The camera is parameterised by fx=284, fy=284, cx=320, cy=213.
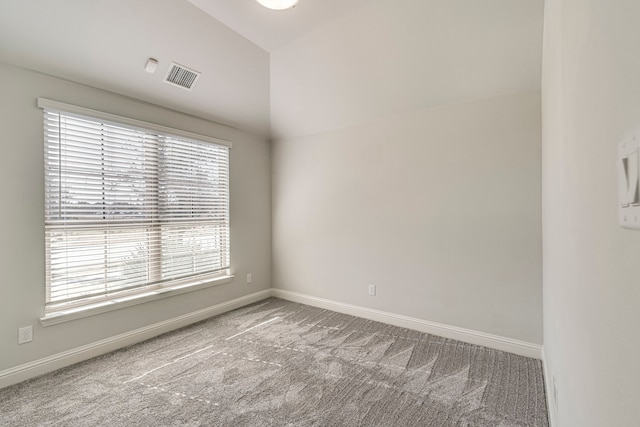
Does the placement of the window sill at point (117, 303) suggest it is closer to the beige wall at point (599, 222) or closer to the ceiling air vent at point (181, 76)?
the ceiling air vent at point (181, 76)

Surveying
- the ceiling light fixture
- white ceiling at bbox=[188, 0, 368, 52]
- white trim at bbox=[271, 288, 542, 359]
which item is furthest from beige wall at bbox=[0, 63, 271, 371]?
white trim at bbox=[271, 288, 542, 359]

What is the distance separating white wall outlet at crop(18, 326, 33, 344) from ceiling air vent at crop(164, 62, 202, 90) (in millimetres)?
2379

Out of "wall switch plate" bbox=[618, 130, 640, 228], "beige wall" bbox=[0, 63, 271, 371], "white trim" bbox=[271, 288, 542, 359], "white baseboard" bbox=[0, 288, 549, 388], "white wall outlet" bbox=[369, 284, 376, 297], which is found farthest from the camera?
"white wall outlet" bbox=[369, 284, 376, 297]

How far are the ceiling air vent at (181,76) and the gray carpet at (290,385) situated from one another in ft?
8.45

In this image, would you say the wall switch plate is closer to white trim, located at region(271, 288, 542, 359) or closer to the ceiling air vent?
white trim, located at region(271, 288, 542, 359)

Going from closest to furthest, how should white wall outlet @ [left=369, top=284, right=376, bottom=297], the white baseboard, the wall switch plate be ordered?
the wall switch plate → the white baseboard → white wall outlet @ [left=369, top=284, right=376, bottom=297]

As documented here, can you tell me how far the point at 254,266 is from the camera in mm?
4121

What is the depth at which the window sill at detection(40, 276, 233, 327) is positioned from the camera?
235 centimetres

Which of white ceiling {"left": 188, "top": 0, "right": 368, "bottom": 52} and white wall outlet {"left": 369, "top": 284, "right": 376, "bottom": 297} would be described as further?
white wall outlet {"left": 369, "top": 284, "right": 376, "bottom": 297}

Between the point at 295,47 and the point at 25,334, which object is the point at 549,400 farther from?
the point at 25,334

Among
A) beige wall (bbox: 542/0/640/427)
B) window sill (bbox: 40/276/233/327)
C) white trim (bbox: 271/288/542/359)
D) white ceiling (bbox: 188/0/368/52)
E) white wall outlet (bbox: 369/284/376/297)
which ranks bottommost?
white trim (bbox: 271/288/542/359)

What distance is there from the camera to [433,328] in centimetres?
298

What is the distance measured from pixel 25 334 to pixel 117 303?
2.02 ft

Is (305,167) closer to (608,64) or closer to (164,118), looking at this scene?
(164,118)
